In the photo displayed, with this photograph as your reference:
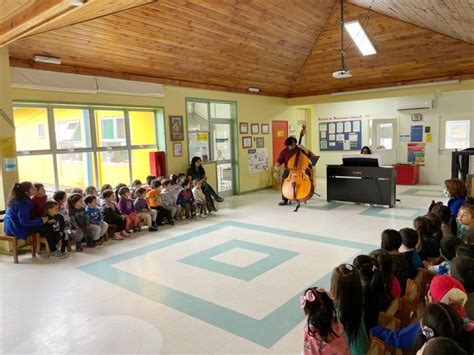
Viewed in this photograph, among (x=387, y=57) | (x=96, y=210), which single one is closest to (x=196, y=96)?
(x=96, y=210)

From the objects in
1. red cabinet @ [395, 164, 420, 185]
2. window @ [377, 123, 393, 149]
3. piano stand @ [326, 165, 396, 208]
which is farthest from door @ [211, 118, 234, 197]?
red cabinet @ [395, 164, 420, 185]

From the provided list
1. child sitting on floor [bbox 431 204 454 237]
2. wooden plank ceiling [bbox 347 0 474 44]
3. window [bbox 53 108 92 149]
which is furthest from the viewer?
window [bbox 53 108 92 149]

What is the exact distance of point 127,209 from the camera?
5895mm

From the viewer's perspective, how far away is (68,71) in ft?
19.4

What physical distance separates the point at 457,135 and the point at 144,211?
8.62m

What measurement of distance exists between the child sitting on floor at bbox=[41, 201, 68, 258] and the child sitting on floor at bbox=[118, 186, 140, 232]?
104 centimetres

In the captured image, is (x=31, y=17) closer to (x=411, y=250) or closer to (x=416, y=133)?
(x=411, y=250)

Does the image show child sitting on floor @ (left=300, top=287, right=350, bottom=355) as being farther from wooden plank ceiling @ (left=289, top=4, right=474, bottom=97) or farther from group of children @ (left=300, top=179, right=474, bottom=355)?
wooden plank ceiling @ (left=289, top=4, right=474, bottom=97)

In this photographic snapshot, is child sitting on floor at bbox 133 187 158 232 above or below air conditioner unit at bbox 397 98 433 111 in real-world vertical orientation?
below

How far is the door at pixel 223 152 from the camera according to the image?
9133mm

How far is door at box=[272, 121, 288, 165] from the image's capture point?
1075 centimetres

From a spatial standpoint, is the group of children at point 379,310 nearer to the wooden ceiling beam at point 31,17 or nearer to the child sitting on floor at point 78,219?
the wooden ceiling beam at point 31,17

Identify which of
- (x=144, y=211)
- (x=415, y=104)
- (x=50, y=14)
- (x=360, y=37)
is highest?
(x=360, y=37)

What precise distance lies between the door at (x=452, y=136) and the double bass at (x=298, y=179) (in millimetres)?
5016
